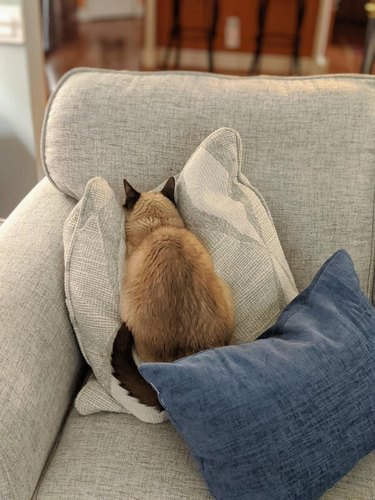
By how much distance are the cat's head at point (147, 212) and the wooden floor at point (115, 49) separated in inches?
105

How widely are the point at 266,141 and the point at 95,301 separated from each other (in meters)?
0.53

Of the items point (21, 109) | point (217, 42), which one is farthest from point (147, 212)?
point (217, 42)

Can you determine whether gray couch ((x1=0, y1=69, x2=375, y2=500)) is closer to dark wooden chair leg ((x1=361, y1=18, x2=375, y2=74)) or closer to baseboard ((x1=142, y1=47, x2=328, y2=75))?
dark wooden chair leg ((x1=361, y1=18, x2=375, y2=74))

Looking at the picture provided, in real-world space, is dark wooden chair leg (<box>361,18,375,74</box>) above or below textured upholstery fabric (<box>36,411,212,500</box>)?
above

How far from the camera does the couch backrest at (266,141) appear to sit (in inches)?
46.8

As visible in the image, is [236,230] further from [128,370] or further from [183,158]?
[128,370]

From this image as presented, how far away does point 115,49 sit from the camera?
180 inches

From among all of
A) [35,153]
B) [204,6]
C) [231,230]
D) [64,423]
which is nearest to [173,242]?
[231,230]

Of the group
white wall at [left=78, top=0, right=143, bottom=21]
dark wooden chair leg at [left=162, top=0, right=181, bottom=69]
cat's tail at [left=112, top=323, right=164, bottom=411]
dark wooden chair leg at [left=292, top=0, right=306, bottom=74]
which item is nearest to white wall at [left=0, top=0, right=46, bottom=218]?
cat's tail at [left=112, top=323, right=164, bottom=411]

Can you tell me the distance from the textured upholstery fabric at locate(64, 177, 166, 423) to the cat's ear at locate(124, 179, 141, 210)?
100 mm

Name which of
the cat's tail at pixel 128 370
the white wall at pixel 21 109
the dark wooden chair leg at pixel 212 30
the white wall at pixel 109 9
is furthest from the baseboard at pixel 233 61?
the cat's tail at pixel 128 370

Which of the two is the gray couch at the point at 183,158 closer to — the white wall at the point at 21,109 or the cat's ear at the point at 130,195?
the cat's ear at the point at 130,195

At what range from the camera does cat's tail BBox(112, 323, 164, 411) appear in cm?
98

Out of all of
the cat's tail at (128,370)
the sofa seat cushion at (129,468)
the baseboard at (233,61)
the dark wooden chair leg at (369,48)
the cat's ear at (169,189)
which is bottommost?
the sofa seat cushion at (129,468)
